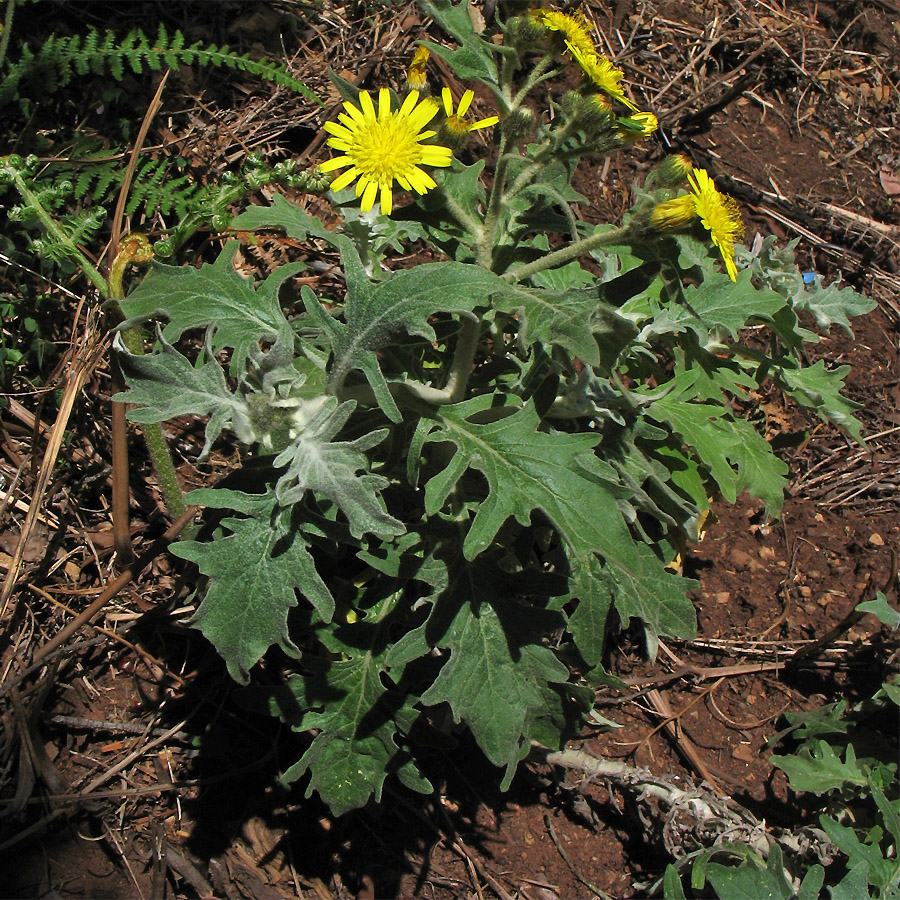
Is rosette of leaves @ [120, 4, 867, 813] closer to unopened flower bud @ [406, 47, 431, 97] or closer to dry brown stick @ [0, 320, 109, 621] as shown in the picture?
unopened flower bud @ [406, 47, 431, 97]

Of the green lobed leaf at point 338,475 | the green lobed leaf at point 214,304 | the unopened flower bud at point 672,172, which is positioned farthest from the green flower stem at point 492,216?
the green lobed leaf at point 338,475

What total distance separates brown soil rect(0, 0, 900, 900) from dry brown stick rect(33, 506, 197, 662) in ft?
0.28

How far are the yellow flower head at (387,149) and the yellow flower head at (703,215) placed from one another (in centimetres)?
56

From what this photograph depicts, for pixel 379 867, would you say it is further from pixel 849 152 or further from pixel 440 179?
pixel 849 152

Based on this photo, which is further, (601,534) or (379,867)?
(379,867)

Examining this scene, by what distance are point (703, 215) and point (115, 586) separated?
2038 millimetres

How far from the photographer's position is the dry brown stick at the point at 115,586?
2.59 m

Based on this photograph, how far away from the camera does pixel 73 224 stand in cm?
302

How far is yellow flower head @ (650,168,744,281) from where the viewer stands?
1.95 metres

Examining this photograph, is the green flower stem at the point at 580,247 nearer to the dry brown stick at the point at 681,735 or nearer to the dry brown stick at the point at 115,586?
the dry brown stick at the point at 115,586

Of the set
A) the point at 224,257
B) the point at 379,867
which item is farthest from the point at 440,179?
the point at 379,867

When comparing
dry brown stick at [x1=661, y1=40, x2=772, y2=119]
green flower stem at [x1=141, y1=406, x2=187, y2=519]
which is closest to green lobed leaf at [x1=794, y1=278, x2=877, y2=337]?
dry brown stick at [x1=661, y1=40, x2=772, y2=119]

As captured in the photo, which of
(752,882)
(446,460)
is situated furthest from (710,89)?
(752,882)

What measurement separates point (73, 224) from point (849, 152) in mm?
4231
